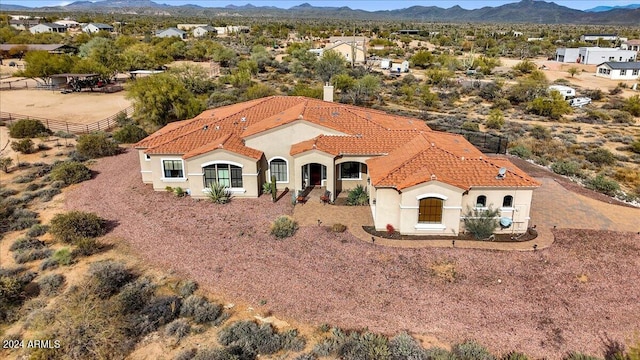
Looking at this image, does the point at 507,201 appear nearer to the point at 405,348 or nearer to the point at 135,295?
the point at 405,348

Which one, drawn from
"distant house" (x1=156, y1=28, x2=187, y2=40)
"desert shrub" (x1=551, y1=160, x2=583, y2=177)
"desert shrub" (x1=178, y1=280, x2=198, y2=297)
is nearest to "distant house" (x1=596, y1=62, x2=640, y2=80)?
"desert shrub" (x1=551, y1=160, x2=583, y2=177)

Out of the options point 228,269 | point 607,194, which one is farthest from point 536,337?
point 607,194

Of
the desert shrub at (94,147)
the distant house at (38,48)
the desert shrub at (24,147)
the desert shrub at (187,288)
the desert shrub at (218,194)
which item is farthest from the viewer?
the distant house at (38,48)

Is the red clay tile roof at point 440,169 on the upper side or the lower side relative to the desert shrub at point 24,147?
upper

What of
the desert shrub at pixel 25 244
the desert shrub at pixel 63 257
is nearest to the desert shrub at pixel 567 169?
the desert shrub at pixel 63 257

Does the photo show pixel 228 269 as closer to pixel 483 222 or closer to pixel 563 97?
pixel 483 222

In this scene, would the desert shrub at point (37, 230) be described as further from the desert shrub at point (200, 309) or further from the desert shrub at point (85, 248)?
the desert shrub at point (200, 309)

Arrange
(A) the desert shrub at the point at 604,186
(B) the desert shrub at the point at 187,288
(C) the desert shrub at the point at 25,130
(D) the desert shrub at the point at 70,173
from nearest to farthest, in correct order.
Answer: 1. (B) the desert shrub at the point at 187,288
2. (A) the desert shrub at the point at 604,186
3. (D) the desert shrub at the point at 70,173
4. (C) the desert shrub at the point at 25,130
